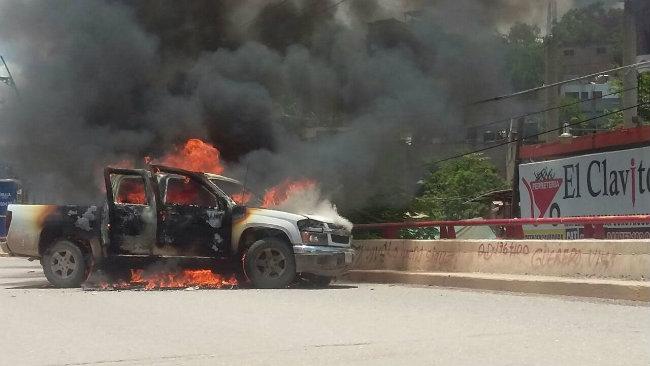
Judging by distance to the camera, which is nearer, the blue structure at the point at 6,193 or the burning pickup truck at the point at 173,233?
the burning pickup truck at the point at 173,233

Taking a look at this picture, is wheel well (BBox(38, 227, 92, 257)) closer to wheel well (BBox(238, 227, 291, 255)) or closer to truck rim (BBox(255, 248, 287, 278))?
wheel well (BBox(238, 227, 291, 255))

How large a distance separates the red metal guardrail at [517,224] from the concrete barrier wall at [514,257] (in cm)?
28

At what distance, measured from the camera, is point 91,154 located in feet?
59.8

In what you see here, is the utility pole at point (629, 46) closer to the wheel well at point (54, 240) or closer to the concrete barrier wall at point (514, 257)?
the concrete barrier wall at point (514, 257)

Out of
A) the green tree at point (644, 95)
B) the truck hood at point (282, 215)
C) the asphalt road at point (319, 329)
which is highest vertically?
the green tree at point (644, 95)

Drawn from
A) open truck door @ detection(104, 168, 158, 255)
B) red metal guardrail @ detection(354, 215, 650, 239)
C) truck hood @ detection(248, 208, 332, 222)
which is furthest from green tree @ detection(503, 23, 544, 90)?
open truck door @ detection(104, 168, 158, 255)

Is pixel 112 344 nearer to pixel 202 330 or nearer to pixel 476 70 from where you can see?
pixel 202 330

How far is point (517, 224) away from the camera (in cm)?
1418

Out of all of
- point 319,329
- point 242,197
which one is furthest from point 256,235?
point 319,329

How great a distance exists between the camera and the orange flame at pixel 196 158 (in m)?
17.4

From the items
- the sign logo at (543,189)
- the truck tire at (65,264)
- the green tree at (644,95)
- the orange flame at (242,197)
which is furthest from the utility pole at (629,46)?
the truck tire at (65,264)

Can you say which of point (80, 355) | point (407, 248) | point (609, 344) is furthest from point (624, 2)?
point (80, 355)

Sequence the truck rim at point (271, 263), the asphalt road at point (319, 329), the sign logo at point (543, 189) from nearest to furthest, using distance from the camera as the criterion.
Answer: the asphalt road at point (319, 329)
the truck rim at point (271, 263)
the sign logo at point (543, 189)

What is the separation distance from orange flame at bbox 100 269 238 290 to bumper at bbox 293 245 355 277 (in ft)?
3.86
